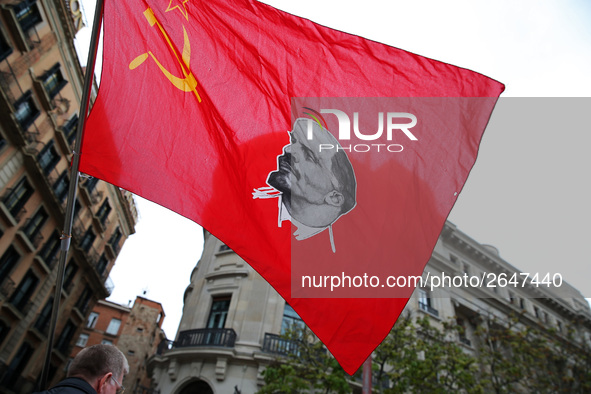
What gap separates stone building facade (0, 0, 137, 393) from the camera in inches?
782

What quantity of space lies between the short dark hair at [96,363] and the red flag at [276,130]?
5.01 ft

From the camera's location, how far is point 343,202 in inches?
168

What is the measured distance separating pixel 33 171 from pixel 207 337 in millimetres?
13527

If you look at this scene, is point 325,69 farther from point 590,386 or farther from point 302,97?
point 590,386

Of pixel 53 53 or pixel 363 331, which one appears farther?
pixel 53 53

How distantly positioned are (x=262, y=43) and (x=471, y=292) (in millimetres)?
27370

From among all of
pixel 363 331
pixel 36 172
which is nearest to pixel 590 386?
pixel 363 331

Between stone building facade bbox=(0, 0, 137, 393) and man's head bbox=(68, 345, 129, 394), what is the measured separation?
20.2m

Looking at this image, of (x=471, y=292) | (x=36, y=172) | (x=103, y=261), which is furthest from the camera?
(x=103, y=261)

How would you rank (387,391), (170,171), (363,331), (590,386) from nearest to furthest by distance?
(363,331) < (170,171) < (387,391) < (590,386)

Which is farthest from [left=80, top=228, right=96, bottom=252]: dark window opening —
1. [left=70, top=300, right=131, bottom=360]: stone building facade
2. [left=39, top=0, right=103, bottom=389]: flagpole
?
[left=39, top=0, right=103, bottom=389]: flagpole

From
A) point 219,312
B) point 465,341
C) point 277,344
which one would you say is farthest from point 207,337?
point 465,341

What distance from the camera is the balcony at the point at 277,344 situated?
1662 cm

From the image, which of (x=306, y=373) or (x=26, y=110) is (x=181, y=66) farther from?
(x=26, y=110)
